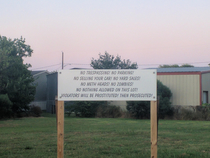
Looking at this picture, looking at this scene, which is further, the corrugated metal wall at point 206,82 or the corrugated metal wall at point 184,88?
the corrugated metal wall at point 206,82

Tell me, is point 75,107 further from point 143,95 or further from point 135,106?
point 143,95

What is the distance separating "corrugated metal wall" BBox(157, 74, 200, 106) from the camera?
84.6 feet

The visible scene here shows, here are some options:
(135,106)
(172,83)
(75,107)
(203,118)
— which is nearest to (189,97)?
(172,83)

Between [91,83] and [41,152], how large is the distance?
10.2 ft

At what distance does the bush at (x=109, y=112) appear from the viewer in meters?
26.6

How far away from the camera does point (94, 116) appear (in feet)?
91.1

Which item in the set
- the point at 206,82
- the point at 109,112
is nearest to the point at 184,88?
the point at 206,82

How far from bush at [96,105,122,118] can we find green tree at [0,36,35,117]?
6.60 m

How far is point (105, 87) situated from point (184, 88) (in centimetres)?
2079

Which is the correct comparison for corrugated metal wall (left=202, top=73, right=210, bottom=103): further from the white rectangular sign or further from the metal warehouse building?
the white rectangular sign

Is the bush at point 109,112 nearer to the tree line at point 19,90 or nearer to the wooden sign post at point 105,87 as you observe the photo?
the tree line at point 19,90

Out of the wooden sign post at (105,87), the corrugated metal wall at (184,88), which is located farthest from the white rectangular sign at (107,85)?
the corrugated metal wall at (184,88)

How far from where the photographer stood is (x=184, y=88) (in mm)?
26281

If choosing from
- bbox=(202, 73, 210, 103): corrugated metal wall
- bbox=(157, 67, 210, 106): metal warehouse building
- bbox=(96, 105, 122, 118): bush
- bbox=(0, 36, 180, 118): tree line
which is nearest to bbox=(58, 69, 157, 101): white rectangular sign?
bbox=(0, 36, 180, 118): tree line
